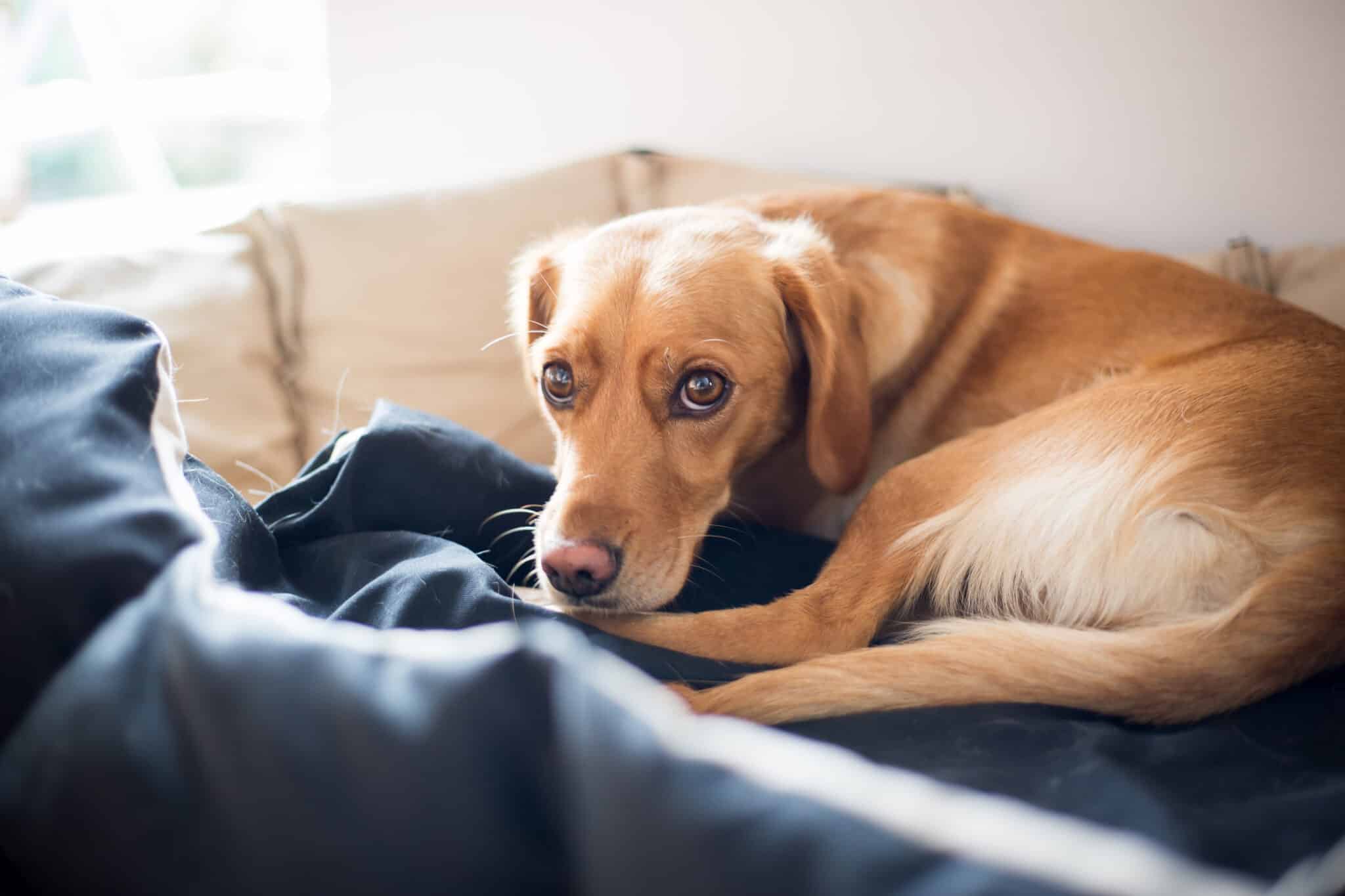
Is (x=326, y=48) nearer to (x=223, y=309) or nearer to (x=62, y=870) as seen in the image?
(x=223, y=309)

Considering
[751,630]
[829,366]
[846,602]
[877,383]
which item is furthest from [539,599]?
[877,383]

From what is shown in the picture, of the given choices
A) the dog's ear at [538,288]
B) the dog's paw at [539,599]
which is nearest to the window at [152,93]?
the dog's ear at [538,288]

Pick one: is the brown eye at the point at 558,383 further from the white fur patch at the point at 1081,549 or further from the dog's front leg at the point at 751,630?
the white fur patch at the point at 1081,549

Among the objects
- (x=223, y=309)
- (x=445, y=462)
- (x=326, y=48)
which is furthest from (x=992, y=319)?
(x=326, y=48)

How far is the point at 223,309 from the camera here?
1.93 metres

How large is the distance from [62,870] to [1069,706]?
100 cm

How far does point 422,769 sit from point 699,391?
2.73 feet

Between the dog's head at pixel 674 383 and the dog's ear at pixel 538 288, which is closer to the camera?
the dog's head at pixel 674 383

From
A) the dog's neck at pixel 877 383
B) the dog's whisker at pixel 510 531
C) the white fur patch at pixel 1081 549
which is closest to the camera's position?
the white fur patch at pixel 1081 549

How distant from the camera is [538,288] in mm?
1661

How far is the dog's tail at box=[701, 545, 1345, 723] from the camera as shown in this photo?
984 millimetres

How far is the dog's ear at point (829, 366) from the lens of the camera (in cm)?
145

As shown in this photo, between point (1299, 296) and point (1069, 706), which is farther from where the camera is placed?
point (1299, 296)

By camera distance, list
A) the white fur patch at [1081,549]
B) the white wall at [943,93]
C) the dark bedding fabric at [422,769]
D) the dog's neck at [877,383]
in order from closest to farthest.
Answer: the dark bedding fabric at [422,769], the white fur patch at [1081,549], the dog's neck at [877,383], the white wall at [943,93]
